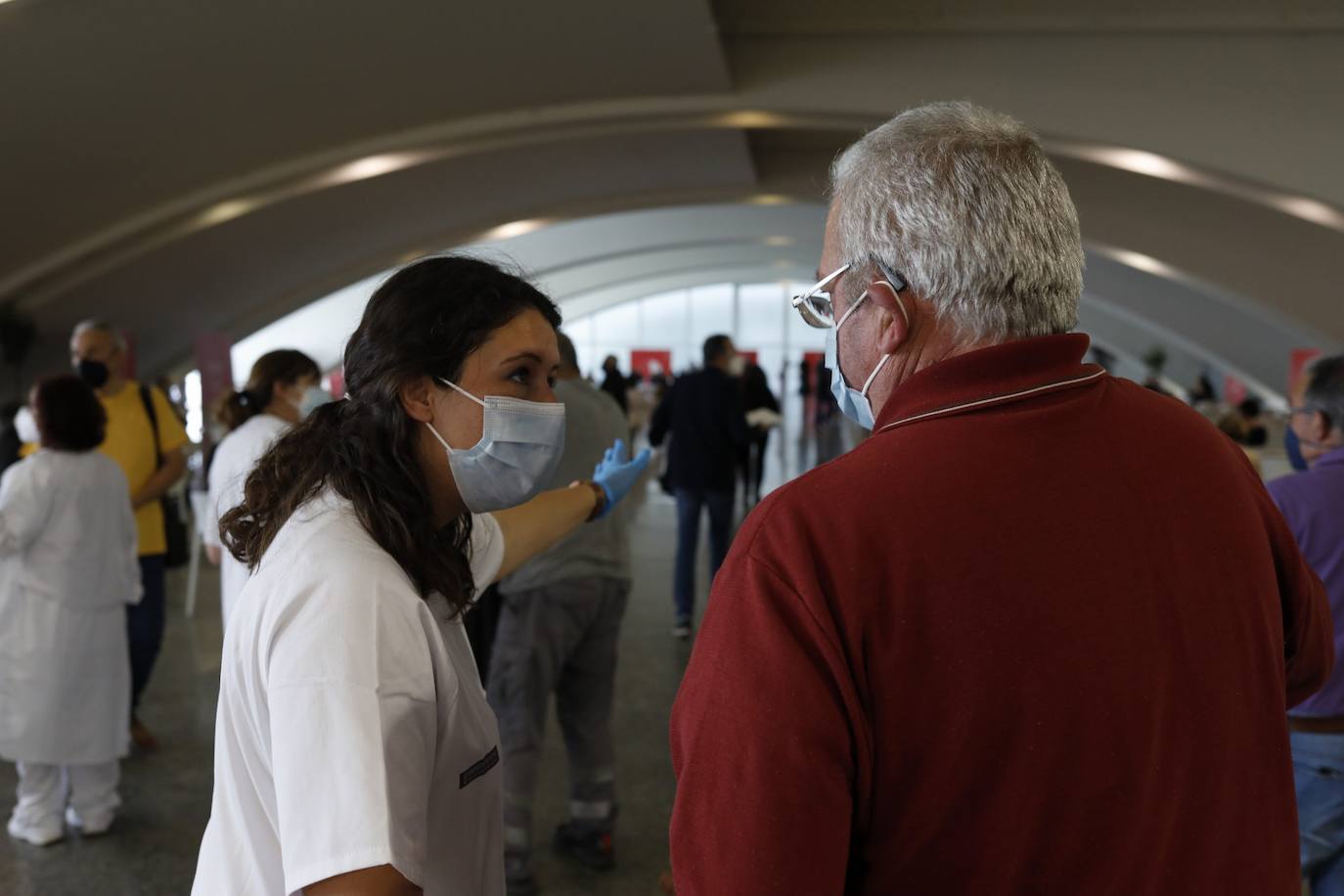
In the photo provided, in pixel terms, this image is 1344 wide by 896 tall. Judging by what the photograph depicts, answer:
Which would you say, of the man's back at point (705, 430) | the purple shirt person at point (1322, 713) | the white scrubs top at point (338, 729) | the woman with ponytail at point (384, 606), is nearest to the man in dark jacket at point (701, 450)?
the man's back at point (705, 430)

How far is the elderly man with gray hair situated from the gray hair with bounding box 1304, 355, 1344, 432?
188 centimetres

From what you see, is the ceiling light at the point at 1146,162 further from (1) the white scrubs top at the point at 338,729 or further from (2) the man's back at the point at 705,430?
(1) the white scrubs top at the point at 338,729

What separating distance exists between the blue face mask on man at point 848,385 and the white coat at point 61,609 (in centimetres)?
350

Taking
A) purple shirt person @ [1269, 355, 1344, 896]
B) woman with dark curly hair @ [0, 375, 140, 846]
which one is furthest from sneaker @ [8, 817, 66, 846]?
purple shirt person @ [1269, 355, 1344, 896]

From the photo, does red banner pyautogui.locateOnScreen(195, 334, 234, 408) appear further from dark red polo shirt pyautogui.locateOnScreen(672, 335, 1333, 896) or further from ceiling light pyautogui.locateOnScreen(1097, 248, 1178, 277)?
ceiling light pyautogui.locateOnScreen(1097, 248, 1178, 277)

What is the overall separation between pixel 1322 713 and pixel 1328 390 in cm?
82

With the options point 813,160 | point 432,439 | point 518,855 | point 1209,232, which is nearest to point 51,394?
point 518,855

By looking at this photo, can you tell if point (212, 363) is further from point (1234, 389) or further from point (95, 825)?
point (1234, 389)

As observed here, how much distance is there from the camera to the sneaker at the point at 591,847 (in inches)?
152

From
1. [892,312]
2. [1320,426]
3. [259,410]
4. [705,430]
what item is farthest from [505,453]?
[705,430]

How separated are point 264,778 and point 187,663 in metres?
5.34

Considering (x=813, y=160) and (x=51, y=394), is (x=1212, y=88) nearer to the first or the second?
(x=813, y=160)

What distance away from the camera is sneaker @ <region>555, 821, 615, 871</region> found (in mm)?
3861

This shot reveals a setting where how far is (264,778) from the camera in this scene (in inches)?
55.0
